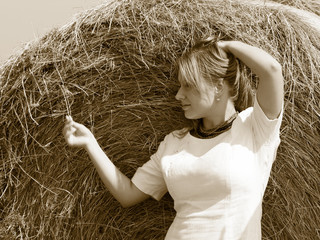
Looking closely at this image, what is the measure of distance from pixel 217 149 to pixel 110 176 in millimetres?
374

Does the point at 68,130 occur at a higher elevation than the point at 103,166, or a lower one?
higher

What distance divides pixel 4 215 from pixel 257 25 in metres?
1.12

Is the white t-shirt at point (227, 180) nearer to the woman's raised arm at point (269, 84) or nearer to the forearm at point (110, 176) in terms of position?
the woman's raised arm at point (269, 84)

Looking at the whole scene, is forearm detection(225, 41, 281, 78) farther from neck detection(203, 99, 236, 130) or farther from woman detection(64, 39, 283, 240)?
neck detection(203, 99, 236, 130)

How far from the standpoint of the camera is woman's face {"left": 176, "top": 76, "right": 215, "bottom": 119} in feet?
4.92

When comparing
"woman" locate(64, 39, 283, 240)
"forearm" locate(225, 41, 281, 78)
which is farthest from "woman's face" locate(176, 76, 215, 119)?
"forearm" locate(225, 41, 281, 78)

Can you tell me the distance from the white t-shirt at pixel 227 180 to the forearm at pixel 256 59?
10 cm

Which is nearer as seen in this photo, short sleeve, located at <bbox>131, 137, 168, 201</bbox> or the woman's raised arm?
the woman's raised arm

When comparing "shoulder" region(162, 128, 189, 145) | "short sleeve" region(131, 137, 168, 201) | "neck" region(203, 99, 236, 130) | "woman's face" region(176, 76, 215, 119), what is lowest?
"short sleeve" region(131, 137, 168, 201)

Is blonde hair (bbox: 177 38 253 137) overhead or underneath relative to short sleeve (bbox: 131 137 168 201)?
overhead

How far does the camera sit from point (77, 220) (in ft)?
6.07

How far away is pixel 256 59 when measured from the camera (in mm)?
1383

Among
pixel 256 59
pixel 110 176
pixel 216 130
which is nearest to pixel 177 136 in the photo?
pixel 216 130

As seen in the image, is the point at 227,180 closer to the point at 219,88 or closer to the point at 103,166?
the point at 219,88
